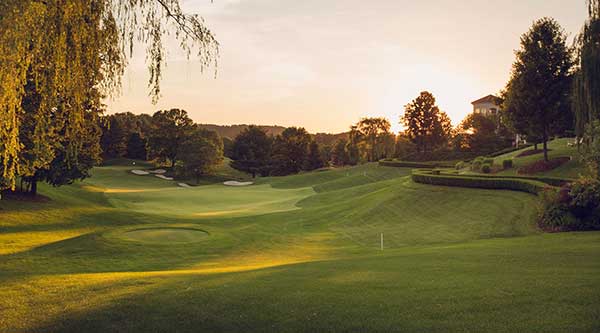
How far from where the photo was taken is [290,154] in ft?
310

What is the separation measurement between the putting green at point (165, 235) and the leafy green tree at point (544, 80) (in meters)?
32.0

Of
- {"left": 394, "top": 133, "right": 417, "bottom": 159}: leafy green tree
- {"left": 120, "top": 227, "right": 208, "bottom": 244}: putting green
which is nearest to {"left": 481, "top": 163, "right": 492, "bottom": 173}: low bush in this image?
{"left": 120, "top": 227, "right": 208, "bottom": 244}: putting green

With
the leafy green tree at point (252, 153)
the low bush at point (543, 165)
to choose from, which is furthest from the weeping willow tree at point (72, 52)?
the leafy green tree at point (252, 153)

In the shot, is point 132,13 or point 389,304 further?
point 389,304

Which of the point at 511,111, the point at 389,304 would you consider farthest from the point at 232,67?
the point at 511,111

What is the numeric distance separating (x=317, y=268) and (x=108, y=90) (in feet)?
25.8

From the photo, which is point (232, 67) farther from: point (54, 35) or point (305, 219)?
point (305, 219)

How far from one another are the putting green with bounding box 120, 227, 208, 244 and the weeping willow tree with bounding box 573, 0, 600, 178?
65.6 feet

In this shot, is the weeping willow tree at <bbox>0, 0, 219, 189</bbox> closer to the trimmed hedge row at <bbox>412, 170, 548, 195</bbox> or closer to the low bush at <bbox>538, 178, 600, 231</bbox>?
the low bush at <bbox>538, 178, 600, 231</bbox>

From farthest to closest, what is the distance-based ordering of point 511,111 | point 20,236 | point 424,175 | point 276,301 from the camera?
point 511,111 → point 424,175 → point 20,236 → point 276,301

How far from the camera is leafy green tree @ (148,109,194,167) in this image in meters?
84.2

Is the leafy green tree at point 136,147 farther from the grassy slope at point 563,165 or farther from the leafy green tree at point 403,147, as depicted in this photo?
the grassy slope at point 563,165

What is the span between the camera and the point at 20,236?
20797 mm

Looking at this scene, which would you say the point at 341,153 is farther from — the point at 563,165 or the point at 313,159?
the point at 563,165
